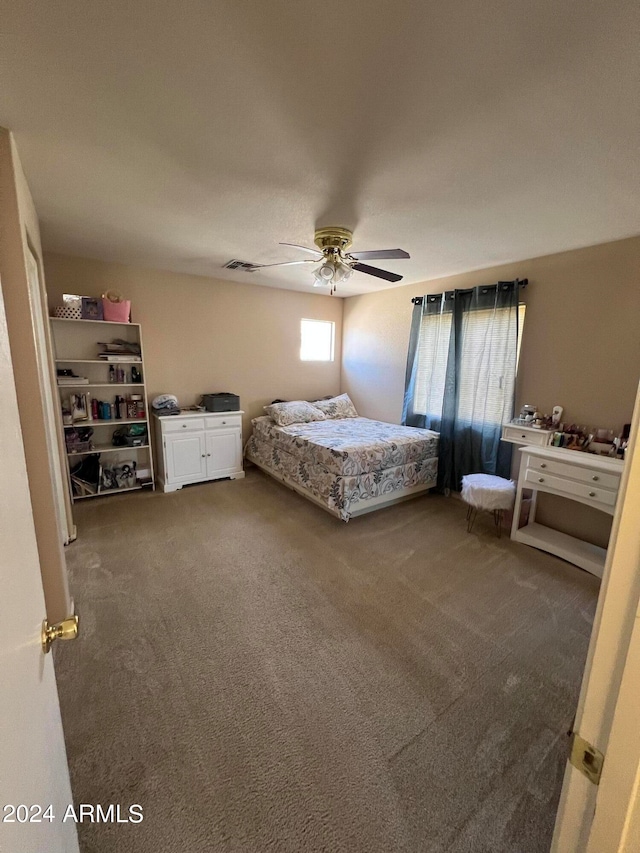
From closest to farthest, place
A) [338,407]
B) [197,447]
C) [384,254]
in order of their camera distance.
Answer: [384,254]
[197,447]
[338,407]

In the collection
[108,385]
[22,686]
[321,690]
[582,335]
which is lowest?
[321,690]

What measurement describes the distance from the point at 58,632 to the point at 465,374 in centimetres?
360

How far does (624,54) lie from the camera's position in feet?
3.45

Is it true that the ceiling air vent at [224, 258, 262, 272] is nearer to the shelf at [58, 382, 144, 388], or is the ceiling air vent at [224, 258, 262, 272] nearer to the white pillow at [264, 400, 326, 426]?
the shelf at [58, 382, 144, 388]

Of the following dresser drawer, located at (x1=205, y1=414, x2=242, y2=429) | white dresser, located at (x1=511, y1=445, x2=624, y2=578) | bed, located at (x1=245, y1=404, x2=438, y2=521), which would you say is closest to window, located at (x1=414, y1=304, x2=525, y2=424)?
bed, located at (x1=245, y1=404, x2=438, y2=521)

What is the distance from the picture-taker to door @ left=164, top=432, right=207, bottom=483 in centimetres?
366

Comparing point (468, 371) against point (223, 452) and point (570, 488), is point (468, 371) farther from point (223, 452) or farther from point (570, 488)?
point (223, 452)

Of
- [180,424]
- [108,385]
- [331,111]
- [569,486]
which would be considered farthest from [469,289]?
[108,385]

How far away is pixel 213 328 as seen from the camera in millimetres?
4125

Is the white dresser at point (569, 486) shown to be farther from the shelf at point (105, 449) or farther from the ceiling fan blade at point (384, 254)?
the shelf at point (105, 449)

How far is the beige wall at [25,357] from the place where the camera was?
155cm

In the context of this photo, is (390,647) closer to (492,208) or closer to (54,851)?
(54,851)

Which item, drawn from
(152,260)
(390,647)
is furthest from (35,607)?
(152,260)

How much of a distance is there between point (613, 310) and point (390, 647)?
2798mm
